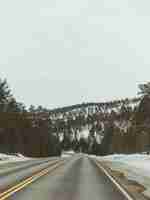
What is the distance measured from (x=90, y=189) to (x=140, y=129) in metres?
82.3

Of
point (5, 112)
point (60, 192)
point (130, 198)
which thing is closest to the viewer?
point (130, 198)

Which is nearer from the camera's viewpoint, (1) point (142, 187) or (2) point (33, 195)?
(2) point (33, 195)

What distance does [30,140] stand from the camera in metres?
140

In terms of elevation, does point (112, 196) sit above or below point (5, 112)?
below

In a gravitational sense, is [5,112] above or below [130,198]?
above

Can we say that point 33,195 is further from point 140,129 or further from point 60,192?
point 140,129

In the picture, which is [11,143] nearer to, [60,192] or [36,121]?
[36,121]

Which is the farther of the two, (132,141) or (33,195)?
(132,141)

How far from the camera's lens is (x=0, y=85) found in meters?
114

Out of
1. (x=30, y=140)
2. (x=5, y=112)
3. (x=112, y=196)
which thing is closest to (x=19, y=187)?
(x=112, y=196)

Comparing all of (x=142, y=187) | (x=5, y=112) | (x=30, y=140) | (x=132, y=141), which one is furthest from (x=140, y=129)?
(x=142, y=187)

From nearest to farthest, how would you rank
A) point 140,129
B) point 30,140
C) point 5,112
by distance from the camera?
point 140,129 < point 5,112 < point 30,140

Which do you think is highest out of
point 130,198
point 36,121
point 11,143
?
point 36,121

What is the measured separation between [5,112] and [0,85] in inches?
237
